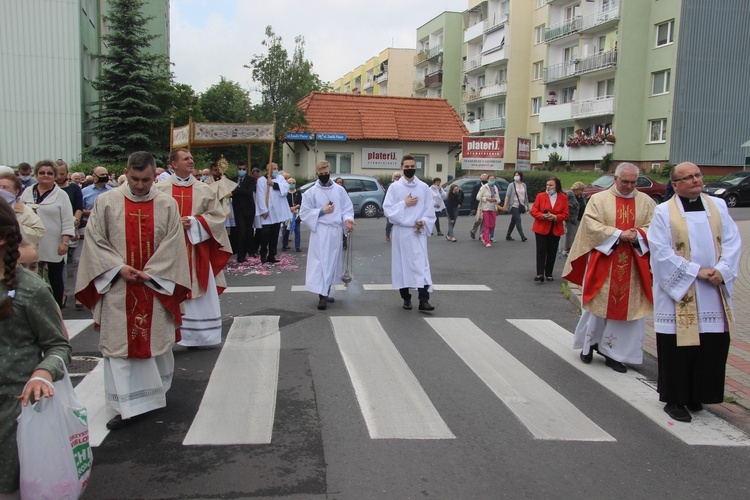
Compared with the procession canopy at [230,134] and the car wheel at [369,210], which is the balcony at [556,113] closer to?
the car wheel at [369,210]

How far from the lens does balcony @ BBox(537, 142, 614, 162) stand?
41.0 meters

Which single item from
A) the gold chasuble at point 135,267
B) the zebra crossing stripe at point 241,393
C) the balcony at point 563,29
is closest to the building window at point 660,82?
the balcony at point 563,29

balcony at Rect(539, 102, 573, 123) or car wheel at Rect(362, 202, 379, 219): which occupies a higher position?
balcony at Rect(539, 102, 573, 123)

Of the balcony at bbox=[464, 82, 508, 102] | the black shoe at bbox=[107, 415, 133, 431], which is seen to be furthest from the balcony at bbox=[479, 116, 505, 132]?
the black shoe at bbox=[107, 415, 133, 431]

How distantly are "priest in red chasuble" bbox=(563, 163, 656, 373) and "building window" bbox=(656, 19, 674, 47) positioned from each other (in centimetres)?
3633

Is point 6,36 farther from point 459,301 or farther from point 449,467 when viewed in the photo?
point 449,467

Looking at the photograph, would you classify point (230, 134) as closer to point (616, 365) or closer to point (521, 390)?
point (616, 365)

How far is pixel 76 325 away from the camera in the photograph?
8.48m

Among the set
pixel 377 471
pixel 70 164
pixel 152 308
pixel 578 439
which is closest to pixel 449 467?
pixel 377 471

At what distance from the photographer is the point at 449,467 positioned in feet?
13.9

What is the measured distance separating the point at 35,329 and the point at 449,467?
2504 mm

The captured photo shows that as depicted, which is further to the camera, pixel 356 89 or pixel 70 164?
pixel 356 89

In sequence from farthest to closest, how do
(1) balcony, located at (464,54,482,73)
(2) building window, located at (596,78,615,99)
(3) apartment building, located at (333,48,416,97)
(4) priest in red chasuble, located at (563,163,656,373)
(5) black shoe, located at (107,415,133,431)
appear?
(3) apartment building, located at (333,48,416,97)
(1) balcony, located at (464,54,482,73)
(2) building window, located at (596,78,615,99)
(4) priest in red chasuble, located at (563,163,656,373)
(5) black shoe, located at (107,415,133,431)

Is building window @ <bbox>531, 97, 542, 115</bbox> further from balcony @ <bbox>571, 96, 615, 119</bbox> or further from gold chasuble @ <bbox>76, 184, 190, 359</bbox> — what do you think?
gold chasuble @ <bbox>76, 184, 190, 359</bbox>
